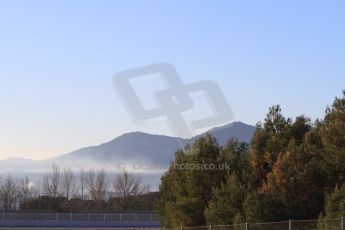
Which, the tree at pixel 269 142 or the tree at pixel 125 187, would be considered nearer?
the tree at pixel 269 142

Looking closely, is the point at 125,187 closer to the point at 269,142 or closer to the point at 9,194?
the point at 9,194

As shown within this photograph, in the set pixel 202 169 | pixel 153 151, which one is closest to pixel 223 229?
pixel 202 169

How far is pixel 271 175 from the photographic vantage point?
1400 inches

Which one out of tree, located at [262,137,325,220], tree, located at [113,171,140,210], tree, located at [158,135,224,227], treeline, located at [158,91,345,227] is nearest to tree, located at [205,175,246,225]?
treeline, located at [158,91,345,227]

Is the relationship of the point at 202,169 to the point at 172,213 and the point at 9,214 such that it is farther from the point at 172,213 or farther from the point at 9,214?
the point at 9,214

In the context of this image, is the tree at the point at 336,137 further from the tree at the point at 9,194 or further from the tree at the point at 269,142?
the tree at the point at 9,194

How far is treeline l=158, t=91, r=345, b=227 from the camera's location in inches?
1287

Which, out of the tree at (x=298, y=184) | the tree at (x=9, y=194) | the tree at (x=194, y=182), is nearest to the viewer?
the tree at (x=298, y=184)

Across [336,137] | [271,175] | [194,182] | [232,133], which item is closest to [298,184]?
[271,175]

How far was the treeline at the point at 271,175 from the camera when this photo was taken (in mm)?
32688

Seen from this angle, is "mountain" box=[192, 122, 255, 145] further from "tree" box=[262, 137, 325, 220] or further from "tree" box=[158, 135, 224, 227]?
"tree" box=[262, 137, 325, 220]

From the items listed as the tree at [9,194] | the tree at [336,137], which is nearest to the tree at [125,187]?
the tree at [9,194]

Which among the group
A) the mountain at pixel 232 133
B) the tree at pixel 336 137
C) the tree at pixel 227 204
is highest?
the mountain at pixel 232 133

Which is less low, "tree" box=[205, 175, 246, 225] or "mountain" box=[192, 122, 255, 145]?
"mountain" box=[192, 122, 255, 145]
